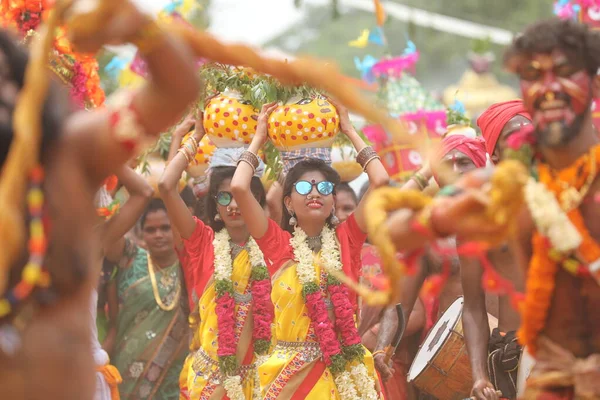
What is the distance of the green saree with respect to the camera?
907cm

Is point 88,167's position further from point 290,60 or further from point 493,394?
point 493,394

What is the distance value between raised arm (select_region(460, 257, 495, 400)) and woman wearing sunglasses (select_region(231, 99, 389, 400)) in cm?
86

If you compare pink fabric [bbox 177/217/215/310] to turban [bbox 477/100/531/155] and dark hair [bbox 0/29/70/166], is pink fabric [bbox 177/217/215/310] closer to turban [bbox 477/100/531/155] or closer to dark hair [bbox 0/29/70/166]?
turban [bbox 477/100/531/155]

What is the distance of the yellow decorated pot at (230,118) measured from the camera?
7.07 m

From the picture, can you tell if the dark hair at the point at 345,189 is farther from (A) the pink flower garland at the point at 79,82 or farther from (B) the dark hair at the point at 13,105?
(B) the dark hair at the point at 13,105

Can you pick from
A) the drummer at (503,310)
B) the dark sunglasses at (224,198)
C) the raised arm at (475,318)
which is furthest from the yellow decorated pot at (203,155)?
the raised arm at (475,318)

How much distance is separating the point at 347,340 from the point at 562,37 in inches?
115

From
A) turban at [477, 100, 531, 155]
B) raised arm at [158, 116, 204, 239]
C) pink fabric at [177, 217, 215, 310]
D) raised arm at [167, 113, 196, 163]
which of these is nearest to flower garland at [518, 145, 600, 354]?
turban at [477, 100, 531, 155]

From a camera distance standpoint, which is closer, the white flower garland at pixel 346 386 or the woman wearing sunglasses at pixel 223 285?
the white flower garland at pixel 346 386

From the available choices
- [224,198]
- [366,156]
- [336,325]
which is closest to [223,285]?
[224,198]

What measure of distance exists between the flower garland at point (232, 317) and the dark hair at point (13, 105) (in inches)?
154

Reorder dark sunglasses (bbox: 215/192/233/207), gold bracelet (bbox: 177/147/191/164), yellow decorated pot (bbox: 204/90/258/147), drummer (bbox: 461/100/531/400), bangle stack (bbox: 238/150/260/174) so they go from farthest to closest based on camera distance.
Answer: dark sunglasses (bbox: 215/192/233/207)
gold bracelet (bbox: 177/147/191/164)
yellow decorated pot (bbox: 204/90/258/147)
bangle stack (bbox: 238/150/260/174)
drummer (bbox: 461/100/531/400)

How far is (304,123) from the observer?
658cm

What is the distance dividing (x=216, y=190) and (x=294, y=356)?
4.79 ft
